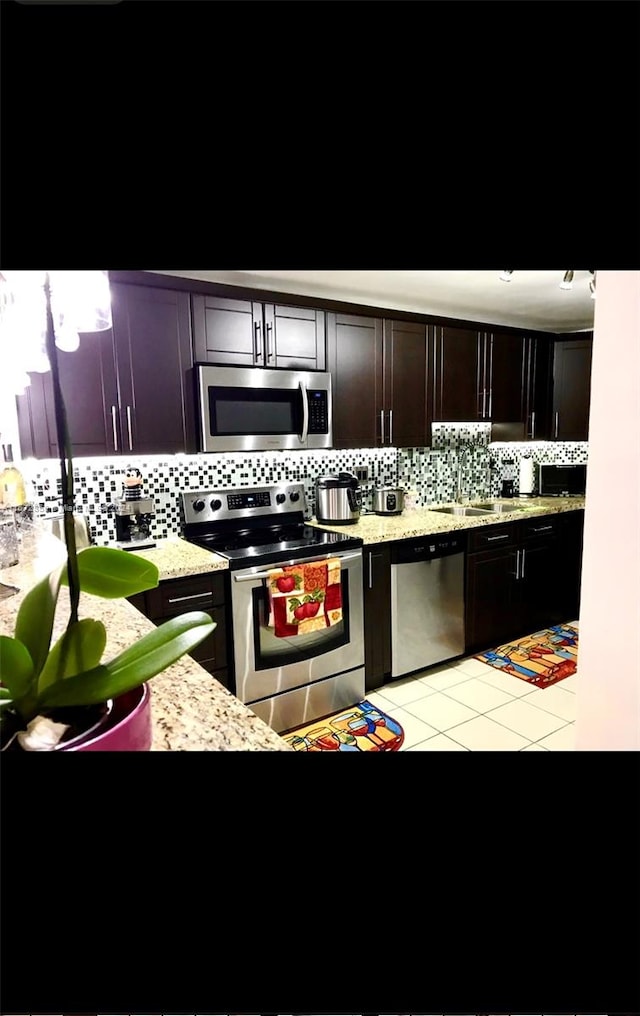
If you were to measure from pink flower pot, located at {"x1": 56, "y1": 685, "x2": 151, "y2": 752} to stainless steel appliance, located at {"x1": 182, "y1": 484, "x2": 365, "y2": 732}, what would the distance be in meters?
1.82

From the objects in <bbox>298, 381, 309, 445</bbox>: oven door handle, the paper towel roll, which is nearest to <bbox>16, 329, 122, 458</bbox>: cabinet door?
<bbox>298, 381, 309, 445</bbox>: oven door handle

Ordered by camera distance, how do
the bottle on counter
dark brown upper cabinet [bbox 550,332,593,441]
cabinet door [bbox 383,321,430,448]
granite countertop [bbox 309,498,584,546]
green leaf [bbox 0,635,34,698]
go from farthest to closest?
dark brown upper cabinet [bbox 550,332,593,441] → cabinet door [bbox 383,321,430,448] → granite countertop [bbox 309,498,584,546] → the bottle on counter → green leaf [bbox 0,635,34,698]

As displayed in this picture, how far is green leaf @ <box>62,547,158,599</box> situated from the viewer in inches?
21.5

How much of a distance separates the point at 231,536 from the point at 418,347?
174cm

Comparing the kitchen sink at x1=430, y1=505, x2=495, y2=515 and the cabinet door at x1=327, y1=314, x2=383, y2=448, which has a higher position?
the cabinet door at x1=327, y1=314, x2=383, y2=448

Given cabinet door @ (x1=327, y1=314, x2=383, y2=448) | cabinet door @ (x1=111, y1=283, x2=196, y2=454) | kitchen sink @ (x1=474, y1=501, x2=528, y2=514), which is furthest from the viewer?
kitchen sink @ (x1=474, y1=501, x2=528, y2=514)

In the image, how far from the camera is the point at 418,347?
11.3ft

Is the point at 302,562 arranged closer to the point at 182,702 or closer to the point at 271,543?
the point at 271,543

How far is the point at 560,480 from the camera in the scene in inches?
173

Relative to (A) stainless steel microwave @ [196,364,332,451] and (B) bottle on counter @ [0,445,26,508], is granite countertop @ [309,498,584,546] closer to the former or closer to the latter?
(A) stainless steel microwave @ [196,364,332,451]

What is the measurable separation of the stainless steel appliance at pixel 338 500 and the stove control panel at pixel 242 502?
7.0 inches
